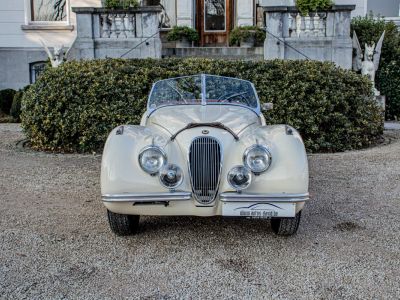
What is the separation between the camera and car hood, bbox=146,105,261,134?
4.33 m

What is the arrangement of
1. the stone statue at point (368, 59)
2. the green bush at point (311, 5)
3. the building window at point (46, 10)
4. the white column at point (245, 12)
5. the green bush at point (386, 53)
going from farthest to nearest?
the building window at point (46, 10) → the white column at point (245, 12) → the green bush at point (386, 53) → the stone statue at point (368, 59) → the green bush at point (311, 5)

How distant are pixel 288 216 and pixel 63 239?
197cm

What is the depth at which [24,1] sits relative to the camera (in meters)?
14.4

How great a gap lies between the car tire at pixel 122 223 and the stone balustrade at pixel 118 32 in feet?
24.5

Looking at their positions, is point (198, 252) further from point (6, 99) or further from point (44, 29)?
point (44, 29)

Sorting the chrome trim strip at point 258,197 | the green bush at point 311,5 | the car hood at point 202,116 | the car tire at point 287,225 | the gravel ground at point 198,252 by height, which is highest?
the green bush at point 311,5

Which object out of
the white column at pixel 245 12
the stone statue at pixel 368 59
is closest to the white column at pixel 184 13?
the white column at pixel 245 12

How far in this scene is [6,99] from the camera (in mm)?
13570

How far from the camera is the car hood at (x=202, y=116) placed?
14.2ft

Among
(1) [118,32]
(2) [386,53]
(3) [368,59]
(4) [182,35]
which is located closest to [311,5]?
(3) [368,59]

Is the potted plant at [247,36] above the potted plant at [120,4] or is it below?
below

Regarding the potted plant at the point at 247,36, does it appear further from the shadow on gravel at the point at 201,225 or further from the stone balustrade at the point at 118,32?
the shadow on gravel at the point at 201,225

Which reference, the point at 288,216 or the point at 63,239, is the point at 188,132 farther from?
the point at 63,239

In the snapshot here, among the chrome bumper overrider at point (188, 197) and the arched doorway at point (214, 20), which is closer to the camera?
the chrome bumper overrider at point (188, 197)
